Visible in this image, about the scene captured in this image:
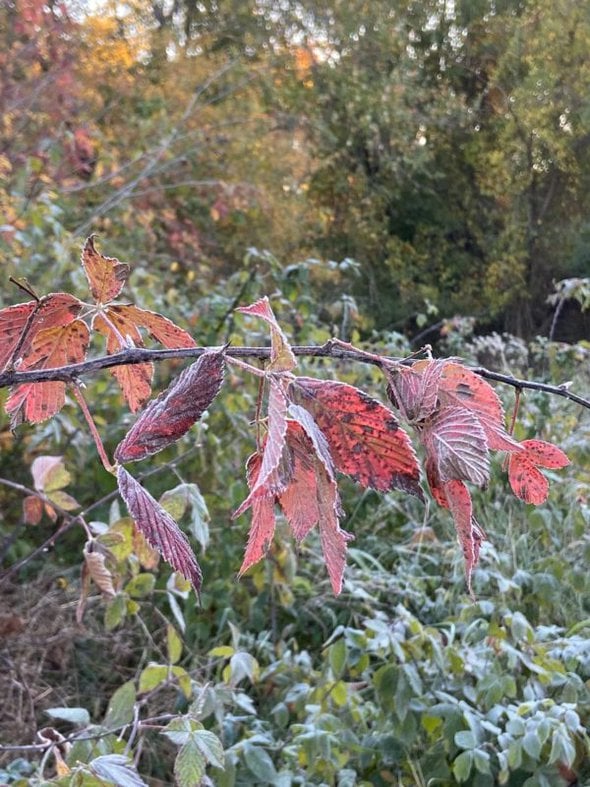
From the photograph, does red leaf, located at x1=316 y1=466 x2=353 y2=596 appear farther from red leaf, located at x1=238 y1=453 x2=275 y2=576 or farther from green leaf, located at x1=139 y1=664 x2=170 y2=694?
green leaf, located at x1=139 y1=664 x2=170 y2=694

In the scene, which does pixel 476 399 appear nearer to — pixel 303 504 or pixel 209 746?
pixel 303 504

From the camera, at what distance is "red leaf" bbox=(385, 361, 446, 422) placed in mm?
347

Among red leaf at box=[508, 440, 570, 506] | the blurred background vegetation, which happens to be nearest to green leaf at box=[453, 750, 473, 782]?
the blurred background vegetation

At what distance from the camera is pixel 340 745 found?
107 centimetres

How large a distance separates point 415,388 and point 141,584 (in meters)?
0.85

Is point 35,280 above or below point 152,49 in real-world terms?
below

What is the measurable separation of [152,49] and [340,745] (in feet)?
18.1

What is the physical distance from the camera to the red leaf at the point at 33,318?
0.41 meters

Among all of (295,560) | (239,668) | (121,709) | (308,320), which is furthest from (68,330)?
(308,320)

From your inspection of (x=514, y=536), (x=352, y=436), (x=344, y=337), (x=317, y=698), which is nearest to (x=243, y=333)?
(x=344, y=337)

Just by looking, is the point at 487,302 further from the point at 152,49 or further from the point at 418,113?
the point at 152,49

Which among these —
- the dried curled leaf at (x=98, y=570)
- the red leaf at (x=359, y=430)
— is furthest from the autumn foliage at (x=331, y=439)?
the dried curled leaf at (x=98, y=570)

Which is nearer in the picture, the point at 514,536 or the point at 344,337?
the point at 514,536

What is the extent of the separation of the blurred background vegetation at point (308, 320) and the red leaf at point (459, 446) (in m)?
0.42
